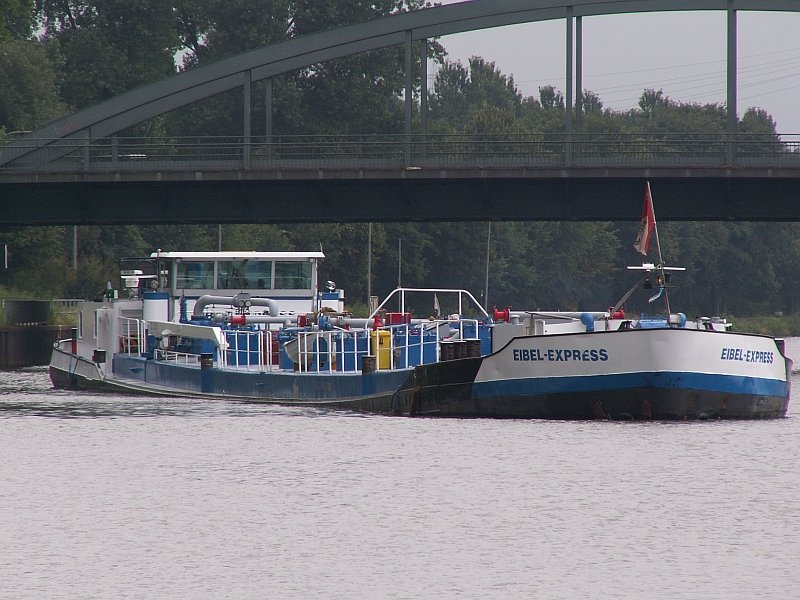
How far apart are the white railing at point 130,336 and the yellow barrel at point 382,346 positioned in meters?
11.1

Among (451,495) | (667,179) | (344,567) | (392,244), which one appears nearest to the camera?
(344,567)

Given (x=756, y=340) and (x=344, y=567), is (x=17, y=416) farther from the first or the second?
(x=344, y=567)

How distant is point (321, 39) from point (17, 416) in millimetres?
32486

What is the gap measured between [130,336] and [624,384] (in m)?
21.1

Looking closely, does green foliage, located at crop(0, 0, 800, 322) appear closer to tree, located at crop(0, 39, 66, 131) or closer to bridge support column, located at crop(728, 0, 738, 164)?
tree, located at crop(0, 39, 66, 131)

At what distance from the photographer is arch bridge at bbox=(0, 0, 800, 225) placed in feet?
208

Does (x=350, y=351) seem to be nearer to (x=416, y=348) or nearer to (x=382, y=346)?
(x=382, y=346)

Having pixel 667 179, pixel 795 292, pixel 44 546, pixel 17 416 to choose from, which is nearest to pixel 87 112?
pixel 667 179

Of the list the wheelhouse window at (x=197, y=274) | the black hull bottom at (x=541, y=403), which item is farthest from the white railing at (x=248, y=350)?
the wheelhouse window at (x=197, y=274)

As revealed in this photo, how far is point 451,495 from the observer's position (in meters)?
26.2

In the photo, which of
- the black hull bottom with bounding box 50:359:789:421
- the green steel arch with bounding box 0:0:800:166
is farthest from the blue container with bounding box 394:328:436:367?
the green steel arch with bounding box 0:0:800:166

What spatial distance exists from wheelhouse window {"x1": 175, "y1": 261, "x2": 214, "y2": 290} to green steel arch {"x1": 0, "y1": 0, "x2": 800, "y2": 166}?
2022 cm

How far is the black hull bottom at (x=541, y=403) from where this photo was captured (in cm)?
3462

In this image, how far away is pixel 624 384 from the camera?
34500 mm
